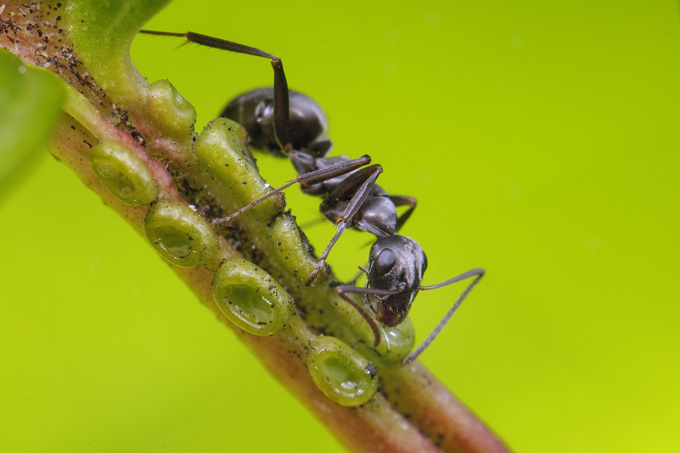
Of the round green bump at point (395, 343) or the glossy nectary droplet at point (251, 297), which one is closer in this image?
the glossy nectary droplet at point (251, 297)

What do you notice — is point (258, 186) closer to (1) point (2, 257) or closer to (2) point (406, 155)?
(1) point (2, 257)

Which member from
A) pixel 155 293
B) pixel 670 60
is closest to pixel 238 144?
pixel 155 293

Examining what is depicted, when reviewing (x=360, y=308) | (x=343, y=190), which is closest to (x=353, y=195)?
(x=343, y=190)

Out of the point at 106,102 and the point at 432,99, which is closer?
the point at 106,102

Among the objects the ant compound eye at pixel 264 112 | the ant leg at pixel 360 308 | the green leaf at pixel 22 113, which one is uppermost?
the green leaf at pixel 22 113

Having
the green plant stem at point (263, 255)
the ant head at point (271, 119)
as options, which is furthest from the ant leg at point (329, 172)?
the green plant stem at point (263, 255)

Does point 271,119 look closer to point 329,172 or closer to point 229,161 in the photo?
point 329,172

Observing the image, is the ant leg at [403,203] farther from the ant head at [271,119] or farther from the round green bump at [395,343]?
the round green bump at [395,343]

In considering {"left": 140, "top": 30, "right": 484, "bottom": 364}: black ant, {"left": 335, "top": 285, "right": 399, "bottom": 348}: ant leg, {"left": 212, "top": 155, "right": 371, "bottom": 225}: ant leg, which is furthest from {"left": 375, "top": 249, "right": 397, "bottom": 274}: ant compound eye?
{"left": 335, "top": 285, "right": 399, "bottom": 348}: ant leg
